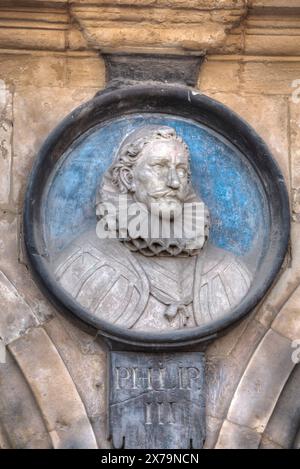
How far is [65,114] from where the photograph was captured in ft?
23.4

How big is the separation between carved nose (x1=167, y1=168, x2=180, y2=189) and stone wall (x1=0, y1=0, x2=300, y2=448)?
19.6 inches

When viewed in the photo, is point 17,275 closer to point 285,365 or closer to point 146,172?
point 146,172

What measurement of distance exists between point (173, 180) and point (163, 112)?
418 millimetres

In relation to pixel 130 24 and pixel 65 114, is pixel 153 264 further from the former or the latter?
pixel 130 24

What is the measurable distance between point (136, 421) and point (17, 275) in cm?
83

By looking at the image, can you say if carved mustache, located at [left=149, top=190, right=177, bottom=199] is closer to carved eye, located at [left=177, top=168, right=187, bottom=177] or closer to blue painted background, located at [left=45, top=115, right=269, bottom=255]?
carved eye, located at [left=177, top=168, right=187, bottom=177]

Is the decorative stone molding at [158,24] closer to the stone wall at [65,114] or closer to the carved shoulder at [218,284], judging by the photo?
the stone wall at [65,114]

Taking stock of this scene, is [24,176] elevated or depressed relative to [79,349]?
elevated

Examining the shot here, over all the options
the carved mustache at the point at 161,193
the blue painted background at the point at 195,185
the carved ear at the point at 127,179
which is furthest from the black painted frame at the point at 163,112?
the carved mustache at the point at 161,193

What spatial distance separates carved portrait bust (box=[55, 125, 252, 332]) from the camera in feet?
22.5
